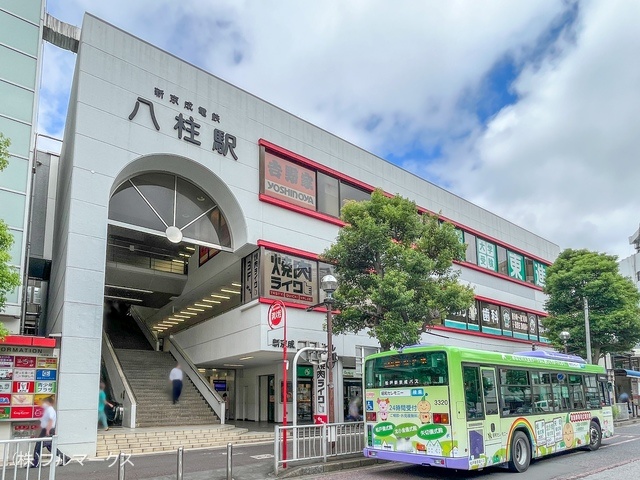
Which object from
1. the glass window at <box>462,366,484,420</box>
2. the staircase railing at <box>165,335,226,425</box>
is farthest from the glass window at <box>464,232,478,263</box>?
the glass window at <box>462,366,484,420</box>

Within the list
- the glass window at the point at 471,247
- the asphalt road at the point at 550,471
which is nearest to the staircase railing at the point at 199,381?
the asphalt road at the point at 550,471

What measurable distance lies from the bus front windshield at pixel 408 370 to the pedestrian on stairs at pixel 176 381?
10.0 m

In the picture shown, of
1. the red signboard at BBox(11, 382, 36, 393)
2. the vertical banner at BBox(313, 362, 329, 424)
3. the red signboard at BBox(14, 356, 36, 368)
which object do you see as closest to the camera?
the vertical banner at BBox(313, 362, 329, 424)

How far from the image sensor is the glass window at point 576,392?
46.7ft

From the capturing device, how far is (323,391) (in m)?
14.4

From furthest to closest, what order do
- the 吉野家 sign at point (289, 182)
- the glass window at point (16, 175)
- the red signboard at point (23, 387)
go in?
the 吉野家 sign at point (289, 182)
the glass window at point (16, 175)
the red signboard at point (23, 387)

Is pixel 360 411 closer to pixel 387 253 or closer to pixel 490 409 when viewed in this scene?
pixel 387 253

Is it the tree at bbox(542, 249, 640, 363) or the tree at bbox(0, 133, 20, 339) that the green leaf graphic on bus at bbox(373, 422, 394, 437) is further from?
the tree at bbox(542, 249, 640, 363)

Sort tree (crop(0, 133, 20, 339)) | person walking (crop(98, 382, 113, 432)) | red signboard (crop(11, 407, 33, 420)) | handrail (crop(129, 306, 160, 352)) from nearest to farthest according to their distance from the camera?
tree (crop(0, 133, 20, 339)) < red signboard (crop(11, 407, 33, 420)) < person walking (crop(98, 382, 113, 432)) < handrail (crop(129, 306, 160, 352))

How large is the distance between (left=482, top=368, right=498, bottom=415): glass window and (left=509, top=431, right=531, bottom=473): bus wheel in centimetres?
104

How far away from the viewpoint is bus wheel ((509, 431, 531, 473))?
11406mm

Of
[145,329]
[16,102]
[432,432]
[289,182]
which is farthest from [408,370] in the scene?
[145,329]

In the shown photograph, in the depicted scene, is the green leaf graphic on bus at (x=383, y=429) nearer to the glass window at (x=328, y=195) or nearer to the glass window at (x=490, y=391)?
the glass window at (x=490, y=391)

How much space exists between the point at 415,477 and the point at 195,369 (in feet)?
39.5
